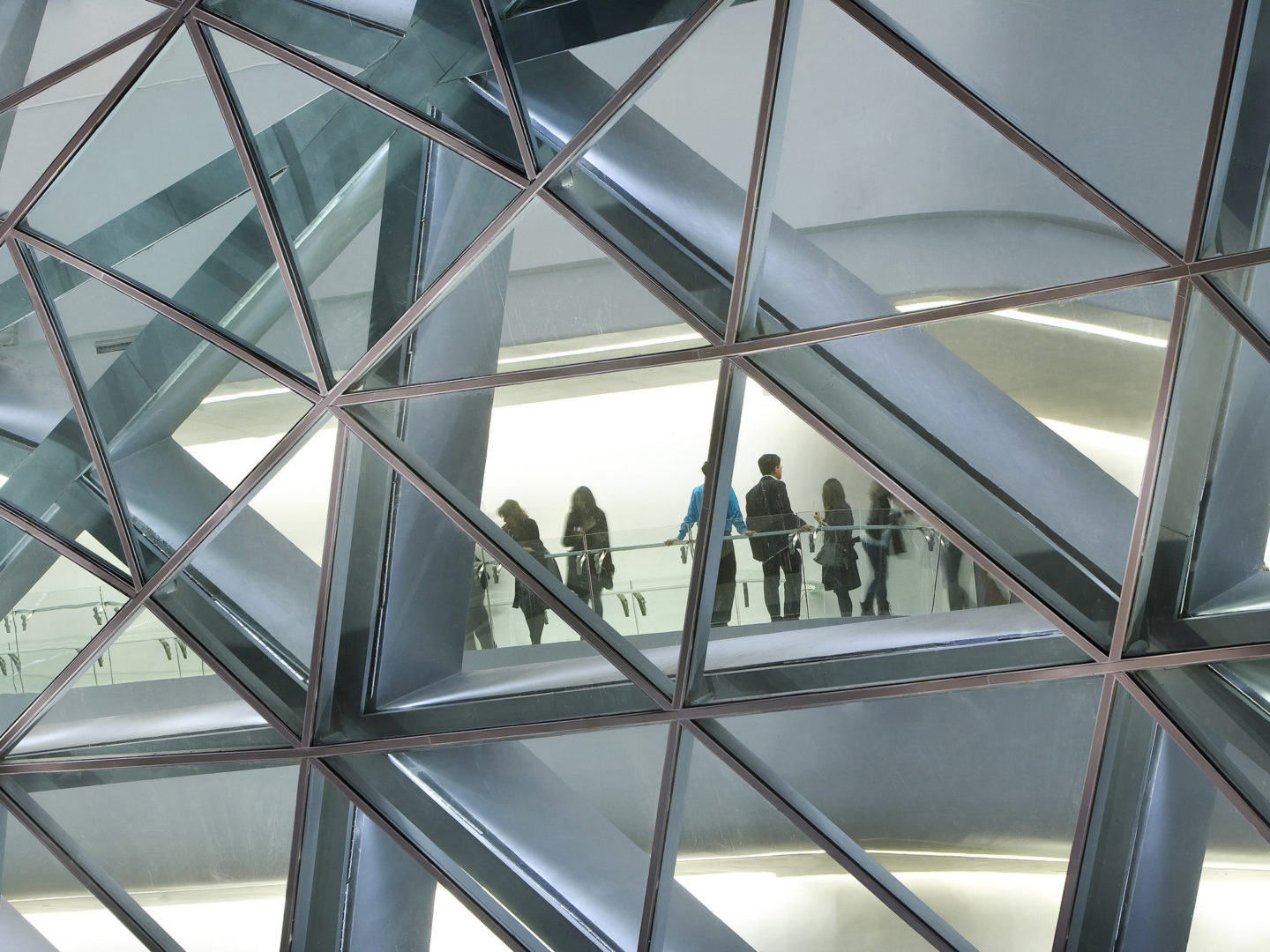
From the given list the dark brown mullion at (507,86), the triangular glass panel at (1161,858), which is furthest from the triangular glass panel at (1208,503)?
the dark brown mullion at (507,86)

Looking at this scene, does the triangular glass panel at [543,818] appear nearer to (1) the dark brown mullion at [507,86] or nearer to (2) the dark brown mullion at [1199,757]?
(2) the dark brown mullion at [1199,757]

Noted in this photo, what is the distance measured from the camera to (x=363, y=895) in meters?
15.2

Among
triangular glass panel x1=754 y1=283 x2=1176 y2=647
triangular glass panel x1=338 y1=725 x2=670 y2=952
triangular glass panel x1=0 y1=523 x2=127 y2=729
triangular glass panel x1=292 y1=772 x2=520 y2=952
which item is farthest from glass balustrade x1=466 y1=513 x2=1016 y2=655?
triangular glass panel x1=0 y1=523 x2=127 y2=729

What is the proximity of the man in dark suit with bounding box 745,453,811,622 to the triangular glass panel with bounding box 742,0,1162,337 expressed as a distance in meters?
1.94

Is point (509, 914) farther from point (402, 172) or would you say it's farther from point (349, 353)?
point (402, 172)

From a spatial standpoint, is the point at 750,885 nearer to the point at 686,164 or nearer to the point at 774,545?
the point at 774,545

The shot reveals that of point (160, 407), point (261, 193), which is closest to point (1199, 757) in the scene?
point (261, 193)

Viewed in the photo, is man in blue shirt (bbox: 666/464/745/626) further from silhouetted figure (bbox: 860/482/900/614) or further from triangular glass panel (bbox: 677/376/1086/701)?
silhouetted figure (bbox: 860/482/900/614)

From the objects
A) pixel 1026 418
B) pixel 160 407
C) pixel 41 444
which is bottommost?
pixel 41 444

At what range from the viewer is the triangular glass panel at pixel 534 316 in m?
13.7

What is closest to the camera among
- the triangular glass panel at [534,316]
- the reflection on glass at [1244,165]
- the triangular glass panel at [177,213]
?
the reflection on glass at [1244,165]

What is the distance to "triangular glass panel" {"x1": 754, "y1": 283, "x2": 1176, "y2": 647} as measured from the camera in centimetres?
1140

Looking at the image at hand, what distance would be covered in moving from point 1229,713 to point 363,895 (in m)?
11.6

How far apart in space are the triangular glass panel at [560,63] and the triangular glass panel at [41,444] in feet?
28.1
